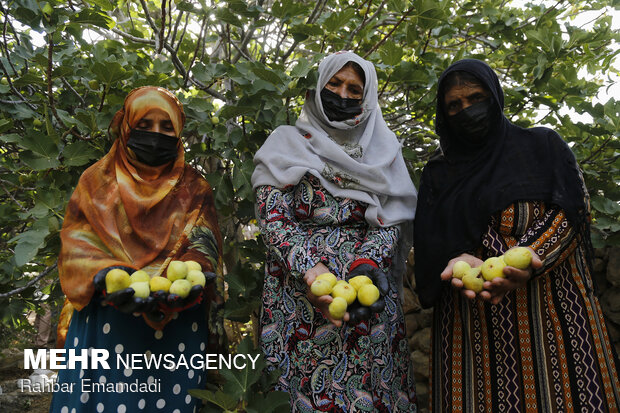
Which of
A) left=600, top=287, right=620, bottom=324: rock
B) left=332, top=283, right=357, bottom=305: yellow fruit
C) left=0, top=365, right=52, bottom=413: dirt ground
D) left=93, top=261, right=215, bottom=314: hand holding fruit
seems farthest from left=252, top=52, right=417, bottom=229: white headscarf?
left=0, top=365, right=52, bottom=413: dirt ground

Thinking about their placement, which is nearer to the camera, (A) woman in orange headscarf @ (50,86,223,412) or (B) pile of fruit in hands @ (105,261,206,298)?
(B) pile of fruit in hands @ (105,261,206,298)

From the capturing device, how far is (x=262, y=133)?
8.11ft

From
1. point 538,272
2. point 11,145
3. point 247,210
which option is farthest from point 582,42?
point 11,145

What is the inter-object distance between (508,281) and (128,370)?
1.40m

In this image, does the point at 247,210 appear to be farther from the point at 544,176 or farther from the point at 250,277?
the point at 544,176

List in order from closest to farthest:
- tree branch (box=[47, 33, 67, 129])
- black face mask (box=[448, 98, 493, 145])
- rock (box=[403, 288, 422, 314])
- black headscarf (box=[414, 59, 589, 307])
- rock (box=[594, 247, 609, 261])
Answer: black headscarf (box=[414, 59, 589, 307]) → black face mask (box=[448, 98, 493, 145]) → tree branch (box=[47, 33, 67, 129]) → rock (box=[594, 247, 609, 261]) → rock (box=[403, 288, 422, 314])

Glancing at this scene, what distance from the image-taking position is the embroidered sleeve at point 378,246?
1848 millimetres

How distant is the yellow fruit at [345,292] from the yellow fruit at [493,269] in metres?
Answer: 0.45

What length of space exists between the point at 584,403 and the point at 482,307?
45cm

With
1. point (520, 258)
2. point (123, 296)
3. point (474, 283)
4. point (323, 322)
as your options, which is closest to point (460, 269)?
point (474, 283)

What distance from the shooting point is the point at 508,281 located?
5.23 feet

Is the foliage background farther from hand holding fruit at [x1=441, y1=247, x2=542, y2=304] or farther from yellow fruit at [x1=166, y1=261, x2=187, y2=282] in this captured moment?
hand holding fruit at [x1=441, y1=247, x2=542, y2=304]

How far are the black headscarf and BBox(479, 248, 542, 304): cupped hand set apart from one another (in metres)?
0.24

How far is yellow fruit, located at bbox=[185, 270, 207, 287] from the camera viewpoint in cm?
167
